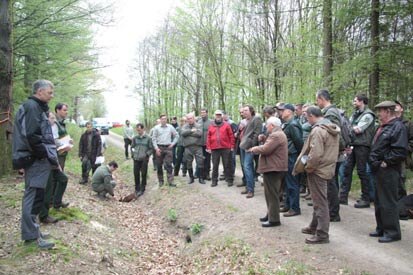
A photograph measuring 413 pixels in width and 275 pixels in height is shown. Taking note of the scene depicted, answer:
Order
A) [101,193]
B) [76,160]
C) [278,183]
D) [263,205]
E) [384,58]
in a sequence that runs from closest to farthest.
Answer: [278,183]
[263,205]
[384,58]
[101,193]
[76,160]

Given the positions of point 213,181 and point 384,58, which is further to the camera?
point 213,181

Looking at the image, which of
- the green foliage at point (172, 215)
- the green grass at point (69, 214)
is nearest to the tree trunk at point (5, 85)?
the green grass at point (69, 214)

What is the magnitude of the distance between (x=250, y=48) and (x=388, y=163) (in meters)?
16.5

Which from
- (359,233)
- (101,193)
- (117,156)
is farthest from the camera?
(117,156)

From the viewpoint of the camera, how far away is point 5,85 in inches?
366

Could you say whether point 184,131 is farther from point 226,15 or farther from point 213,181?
point 226,15

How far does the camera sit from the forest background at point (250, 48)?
962cm

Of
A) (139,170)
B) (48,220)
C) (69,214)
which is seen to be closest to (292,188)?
(69,214)

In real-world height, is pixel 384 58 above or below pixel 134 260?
above

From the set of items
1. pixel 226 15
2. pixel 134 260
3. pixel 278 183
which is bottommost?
pixel 134 260

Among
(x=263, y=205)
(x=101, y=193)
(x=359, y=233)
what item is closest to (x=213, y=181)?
(x=263, y=205)

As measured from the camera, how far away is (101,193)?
1109 cm

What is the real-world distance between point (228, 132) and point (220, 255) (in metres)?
4.61

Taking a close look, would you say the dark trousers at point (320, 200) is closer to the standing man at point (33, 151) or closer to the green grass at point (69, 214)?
the standing man at point (33, 151)
